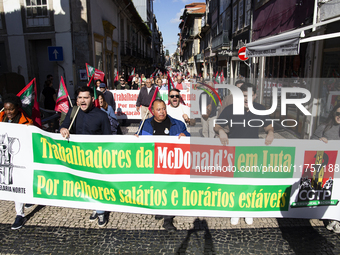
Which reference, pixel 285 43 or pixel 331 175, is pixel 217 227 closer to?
pixel 331 175

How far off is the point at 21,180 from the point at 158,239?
2.05 meters

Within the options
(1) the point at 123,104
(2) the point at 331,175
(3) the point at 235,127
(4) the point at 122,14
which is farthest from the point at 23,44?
(2) the point at 331,175

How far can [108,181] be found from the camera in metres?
3.41

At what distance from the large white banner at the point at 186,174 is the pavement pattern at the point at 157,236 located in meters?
0.34

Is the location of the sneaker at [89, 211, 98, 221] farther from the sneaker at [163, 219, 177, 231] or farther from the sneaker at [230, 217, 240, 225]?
the sneaker at [230, 217, 240, 225]

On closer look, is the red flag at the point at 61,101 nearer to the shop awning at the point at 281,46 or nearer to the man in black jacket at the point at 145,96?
the man in black jacket at the point at 145,96

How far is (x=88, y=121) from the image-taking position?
12.1ft

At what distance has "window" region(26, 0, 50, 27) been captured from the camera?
13.7m

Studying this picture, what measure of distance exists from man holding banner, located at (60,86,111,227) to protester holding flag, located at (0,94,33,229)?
70 centimetres

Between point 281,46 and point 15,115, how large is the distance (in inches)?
241

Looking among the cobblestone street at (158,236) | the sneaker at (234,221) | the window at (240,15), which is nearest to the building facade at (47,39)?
the window at (240,15)

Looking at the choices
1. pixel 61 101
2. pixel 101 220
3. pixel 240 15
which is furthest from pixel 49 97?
pixel 240 15

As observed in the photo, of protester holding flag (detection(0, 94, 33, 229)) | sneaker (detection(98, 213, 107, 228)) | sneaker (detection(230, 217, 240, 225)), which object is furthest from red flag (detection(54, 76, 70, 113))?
sneaker (detection(230, 217, 240, 225))

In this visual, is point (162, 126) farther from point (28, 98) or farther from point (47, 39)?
point (47, 39)
